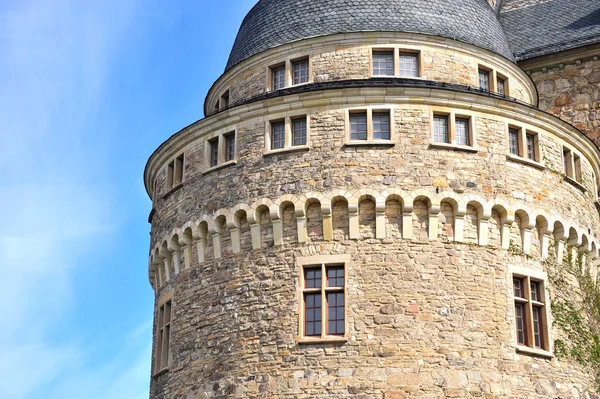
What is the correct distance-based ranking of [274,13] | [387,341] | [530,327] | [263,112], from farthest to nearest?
[274,13], [263,112], [530,327], [387,341]

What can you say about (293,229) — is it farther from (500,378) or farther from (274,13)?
(274,13)

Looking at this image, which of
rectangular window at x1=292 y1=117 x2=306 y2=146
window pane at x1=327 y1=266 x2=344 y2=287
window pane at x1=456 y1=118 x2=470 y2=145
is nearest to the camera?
window pane at x1=327 y1=266 x2=344 y2=287

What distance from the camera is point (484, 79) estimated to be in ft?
83.4

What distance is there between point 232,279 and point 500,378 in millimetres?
6822

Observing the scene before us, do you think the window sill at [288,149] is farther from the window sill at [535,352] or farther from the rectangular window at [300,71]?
the window sill at [535,352]

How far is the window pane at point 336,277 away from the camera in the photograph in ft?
68.1

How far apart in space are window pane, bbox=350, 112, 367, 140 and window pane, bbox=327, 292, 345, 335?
402 centimetres

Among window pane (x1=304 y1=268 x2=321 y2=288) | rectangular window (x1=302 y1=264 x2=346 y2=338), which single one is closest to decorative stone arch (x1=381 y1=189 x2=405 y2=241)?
rectangular window (x1=302 y1=264 x2=346 y2=338)

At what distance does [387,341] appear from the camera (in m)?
19.9

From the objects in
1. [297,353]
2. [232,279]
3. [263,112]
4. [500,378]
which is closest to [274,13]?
[263,112]

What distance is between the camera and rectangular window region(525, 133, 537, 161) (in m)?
23.0

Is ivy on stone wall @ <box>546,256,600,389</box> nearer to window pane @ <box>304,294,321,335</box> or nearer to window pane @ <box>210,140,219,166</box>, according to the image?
window pane @ <box>304,294,321,335</box>

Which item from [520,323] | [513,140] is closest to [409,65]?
[513,140]

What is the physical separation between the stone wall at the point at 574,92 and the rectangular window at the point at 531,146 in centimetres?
676
